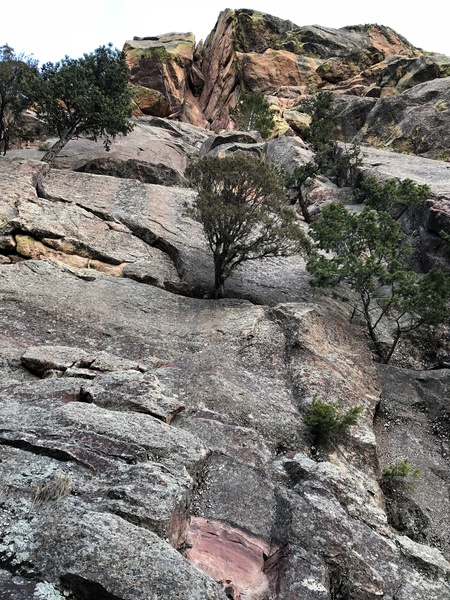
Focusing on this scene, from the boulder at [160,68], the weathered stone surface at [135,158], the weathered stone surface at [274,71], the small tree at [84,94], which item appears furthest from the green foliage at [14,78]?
the weathered stone surface at [274,71]

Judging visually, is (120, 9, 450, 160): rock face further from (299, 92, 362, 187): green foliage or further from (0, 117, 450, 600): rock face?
(0, 117, 450, 600): rock face

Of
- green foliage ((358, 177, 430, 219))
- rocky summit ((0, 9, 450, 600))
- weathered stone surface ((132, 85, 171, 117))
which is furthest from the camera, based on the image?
weathered stone surface ((132, 85, 171, 117))

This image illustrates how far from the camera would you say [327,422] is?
11102 millimetres

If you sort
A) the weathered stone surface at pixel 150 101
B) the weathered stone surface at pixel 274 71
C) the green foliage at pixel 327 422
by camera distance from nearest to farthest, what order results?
the green foliage at pixel 327 422
the weathered stone surface at pixel 150 101
the weathered stone surface at pixel 274 71

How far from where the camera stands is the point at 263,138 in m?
49.6

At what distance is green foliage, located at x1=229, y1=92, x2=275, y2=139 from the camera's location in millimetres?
50094

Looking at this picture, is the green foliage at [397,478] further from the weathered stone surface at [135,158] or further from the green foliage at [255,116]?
the green foliage at [255,116]

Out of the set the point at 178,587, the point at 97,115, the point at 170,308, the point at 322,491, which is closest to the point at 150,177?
the point at 97,115

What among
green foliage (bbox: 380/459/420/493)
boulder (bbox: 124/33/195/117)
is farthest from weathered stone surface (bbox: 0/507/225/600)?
boulder (bbox: 124/33/195/117)

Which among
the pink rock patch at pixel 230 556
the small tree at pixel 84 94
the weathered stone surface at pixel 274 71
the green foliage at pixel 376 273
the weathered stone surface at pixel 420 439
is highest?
the weathered stone surface at pixel 274 71

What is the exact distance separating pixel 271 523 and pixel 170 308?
398 inches

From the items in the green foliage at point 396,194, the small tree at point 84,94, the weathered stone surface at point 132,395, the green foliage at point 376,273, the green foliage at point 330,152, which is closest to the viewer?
the weathered stone surface at point 132,395

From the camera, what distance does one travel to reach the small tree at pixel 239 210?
61.0ft

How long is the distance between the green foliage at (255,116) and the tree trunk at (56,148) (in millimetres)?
25892
